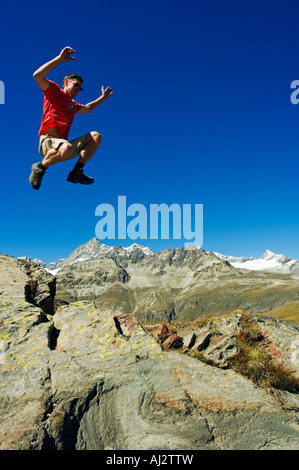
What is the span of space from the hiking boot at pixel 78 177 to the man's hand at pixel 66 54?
12.1 feet

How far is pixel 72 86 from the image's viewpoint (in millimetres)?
9797

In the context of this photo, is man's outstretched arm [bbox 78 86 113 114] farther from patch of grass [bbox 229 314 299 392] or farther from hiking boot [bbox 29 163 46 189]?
patch of grass [bbox 229 314 299 392]

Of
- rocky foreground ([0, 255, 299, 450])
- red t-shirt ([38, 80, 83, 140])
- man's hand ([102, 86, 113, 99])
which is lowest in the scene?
rocky foreground ([0, 255, 299, 450])

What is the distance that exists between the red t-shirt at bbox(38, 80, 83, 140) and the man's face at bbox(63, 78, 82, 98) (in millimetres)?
276

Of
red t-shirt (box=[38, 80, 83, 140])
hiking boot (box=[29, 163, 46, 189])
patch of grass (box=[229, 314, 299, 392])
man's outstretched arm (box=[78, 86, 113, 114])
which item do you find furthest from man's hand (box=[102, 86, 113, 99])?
patch of grass (box=[229, 314, 299, 392])

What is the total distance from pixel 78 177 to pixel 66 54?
4167 millimetres

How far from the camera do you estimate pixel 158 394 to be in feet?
29.8

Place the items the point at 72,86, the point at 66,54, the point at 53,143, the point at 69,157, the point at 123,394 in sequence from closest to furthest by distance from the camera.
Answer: the point at 66,54
the point at 123,394
the point at 53,143
the point at 69,157
the point at 72,86

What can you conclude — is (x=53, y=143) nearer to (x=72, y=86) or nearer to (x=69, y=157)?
(x=69, y=157)

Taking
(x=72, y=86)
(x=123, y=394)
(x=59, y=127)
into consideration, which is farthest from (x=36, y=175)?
(x=123, y=394)

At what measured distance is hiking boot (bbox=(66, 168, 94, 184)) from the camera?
1068 cm
